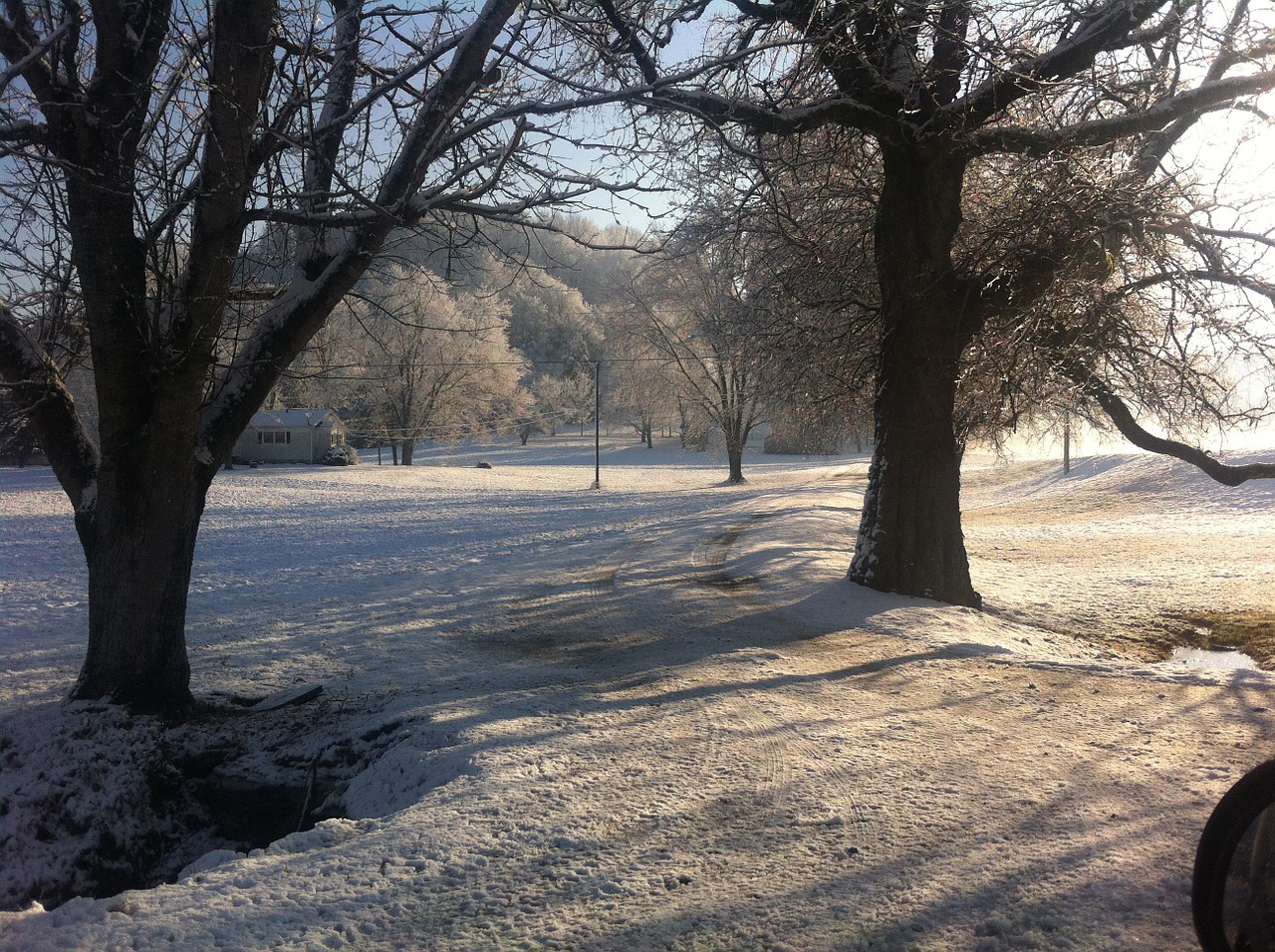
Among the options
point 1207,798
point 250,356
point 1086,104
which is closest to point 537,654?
point 250,356

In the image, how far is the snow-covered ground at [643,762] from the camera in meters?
3.09

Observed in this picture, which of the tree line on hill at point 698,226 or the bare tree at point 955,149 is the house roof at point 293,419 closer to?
the tree line on hill at point 698,226

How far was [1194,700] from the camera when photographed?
5738mm

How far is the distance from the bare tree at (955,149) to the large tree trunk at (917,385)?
2 centimetres

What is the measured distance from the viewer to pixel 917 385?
9.58m

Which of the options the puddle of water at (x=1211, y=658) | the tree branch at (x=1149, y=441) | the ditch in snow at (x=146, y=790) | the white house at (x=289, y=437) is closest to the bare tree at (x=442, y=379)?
the white house at (x=289, y=437)

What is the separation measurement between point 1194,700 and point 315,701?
20.9 ft

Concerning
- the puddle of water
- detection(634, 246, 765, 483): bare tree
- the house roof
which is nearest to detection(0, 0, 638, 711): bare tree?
the puddle of water

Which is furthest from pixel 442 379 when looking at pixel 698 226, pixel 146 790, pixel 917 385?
pixel 146 790

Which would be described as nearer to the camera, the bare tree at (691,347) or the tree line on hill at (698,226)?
the tree line on hill at (698,226)

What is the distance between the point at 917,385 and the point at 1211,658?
405 cm

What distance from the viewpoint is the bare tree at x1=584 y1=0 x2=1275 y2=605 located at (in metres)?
8.19

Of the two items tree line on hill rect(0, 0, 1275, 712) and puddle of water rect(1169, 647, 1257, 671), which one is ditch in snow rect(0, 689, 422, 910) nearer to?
tree line on hill rect(0, 0, 1275, 712)

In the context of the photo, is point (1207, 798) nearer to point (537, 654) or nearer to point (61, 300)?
point (537, 654)
